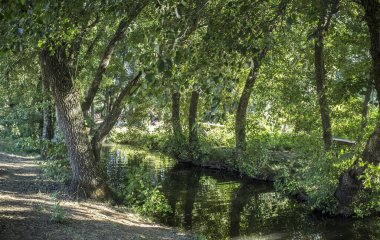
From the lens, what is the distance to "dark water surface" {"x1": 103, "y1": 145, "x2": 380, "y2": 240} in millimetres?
13359

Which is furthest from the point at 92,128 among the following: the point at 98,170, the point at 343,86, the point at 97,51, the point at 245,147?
the point at 245,147

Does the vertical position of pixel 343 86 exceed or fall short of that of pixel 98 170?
it exceeds it

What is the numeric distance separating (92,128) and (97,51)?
414cm

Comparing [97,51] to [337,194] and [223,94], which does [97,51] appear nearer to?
[337,194]

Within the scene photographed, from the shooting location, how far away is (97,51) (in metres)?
18.3

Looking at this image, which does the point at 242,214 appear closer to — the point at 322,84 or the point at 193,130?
the point at 322,84

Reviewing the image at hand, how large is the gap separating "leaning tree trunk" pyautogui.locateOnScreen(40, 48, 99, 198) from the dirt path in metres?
0.67

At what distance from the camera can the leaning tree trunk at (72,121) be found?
11.9 meters

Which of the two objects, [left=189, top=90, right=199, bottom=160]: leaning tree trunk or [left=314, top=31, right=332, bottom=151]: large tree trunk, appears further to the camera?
[left=189, top=90, right=199, bottom=160]: leaning tree trunk

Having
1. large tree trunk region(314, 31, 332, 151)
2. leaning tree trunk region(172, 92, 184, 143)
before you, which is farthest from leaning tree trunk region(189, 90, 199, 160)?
large tree trunk region(314, 31, 332, 151)

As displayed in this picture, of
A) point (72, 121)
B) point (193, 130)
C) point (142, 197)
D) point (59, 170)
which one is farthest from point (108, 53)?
point (193, 130)

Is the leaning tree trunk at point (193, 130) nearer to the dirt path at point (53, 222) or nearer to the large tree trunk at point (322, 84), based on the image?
the large tree trunk at point (322, 84)

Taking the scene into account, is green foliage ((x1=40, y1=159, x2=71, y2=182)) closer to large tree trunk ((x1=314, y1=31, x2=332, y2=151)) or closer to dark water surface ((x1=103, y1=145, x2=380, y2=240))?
dark water surface ((x1=103, y1=145, x2=380, y2=240))

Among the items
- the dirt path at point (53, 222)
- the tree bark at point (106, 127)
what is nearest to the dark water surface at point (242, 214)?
the dirt path at point (53, 222)
